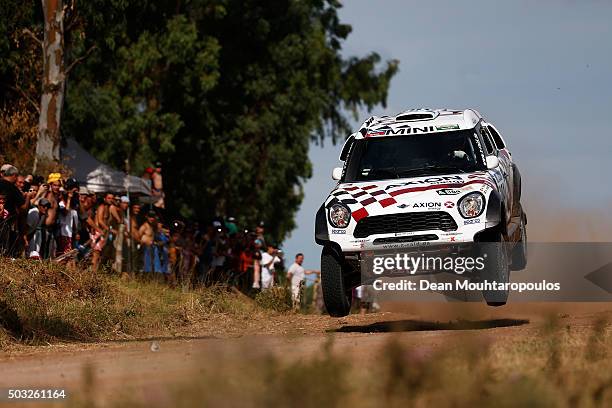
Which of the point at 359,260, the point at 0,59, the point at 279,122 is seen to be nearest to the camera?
the point at 359,260

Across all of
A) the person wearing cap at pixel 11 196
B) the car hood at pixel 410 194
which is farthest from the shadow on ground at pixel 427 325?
the person wearing cap at pixel 11 196

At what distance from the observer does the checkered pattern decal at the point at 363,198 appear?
13.8 metres

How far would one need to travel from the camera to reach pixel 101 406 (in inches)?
306

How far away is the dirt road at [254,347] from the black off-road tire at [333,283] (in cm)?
33

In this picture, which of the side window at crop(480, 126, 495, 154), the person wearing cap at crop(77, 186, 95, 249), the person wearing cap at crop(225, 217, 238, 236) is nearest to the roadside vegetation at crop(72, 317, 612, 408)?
the side window at crop(480, 126, 495, 154)

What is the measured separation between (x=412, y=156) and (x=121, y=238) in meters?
9.55

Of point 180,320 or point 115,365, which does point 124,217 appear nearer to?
point 180,320

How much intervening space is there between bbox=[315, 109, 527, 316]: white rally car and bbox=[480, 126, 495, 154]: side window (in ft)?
0.76

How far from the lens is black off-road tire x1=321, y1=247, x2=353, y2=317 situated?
45.7ft

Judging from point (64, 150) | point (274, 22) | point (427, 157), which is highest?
point (274, 22)

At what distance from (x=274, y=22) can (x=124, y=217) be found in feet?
67.7

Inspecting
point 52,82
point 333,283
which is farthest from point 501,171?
point 52,82

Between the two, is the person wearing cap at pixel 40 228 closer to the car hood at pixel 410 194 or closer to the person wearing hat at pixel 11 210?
the person wearing hat at pixel 11 210

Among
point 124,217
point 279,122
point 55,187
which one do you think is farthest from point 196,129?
point 55,187
